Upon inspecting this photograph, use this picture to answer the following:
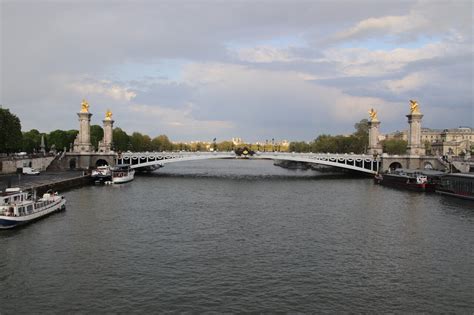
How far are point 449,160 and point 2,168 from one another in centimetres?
6150

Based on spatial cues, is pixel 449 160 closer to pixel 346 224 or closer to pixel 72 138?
pixel 346 224

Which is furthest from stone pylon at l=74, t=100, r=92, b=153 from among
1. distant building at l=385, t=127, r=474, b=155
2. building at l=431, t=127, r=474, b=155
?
building at l=431, t=127, r=474, b=155

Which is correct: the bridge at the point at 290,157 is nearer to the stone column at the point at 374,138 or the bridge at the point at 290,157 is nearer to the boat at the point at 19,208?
the stone column at the point at 374,138

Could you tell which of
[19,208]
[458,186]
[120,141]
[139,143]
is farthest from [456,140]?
[19,208]

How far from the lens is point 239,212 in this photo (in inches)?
1426

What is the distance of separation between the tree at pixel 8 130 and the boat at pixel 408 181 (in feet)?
162

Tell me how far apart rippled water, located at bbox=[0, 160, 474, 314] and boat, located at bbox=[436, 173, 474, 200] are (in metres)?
8.41

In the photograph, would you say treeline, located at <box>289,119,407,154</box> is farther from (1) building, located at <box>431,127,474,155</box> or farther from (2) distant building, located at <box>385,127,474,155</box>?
(1) building, located at <box>431,127,474,155</box>

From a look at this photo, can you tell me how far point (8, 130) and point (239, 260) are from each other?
52.0 metres

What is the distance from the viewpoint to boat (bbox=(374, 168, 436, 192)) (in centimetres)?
5481

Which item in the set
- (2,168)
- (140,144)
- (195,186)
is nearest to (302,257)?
(195,186)

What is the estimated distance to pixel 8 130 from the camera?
208ft

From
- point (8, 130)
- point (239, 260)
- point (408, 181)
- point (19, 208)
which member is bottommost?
point (239, 260)

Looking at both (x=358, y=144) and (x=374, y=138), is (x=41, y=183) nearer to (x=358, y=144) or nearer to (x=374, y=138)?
(x=374, y=138)
